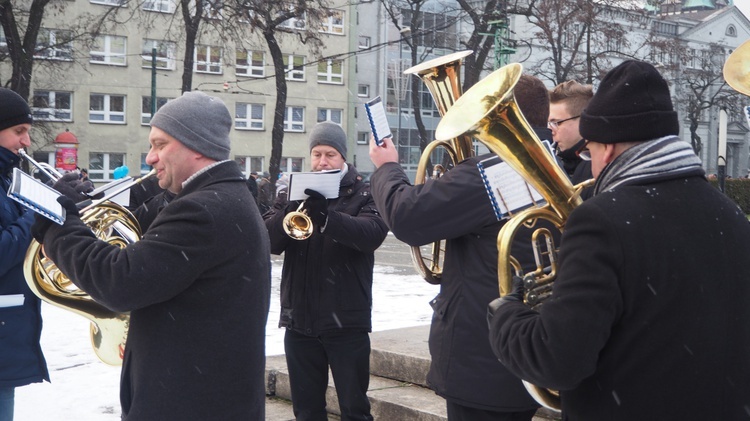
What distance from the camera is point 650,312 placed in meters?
2.07

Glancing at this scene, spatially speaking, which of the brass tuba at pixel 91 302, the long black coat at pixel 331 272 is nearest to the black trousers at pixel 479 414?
the brass tuba at pixel 91 302

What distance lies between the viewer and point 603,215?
2080mm

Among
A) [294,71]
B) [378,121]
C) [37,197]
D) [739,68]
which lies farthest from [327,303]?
[294,71]

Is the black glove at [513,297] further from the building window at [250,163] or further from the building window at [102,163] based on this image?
the building window at [250,163]

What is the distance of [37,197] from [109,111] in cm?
3988

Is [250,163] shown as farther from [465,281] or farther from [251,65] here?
[465,281]

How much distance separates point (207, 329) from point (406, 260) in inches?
527

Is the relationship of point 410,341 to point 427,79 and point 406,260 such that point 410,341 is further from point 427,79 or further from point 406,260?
point 406,260

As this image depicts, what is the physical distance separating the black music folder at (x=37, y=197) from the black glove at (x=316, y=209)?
167 cm

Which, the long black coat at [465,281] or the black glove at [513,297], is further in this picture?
the long black coat at [465,281]

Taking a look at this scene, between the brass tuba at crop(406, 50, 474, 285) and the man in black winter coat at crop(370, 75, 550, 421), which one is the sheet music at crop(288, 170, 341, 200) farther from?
the man in black winter coat at crop(370, 75, 550, 421)

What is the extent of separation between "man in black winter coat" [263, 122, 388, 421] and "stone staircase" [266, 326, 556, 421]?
25.7 inches

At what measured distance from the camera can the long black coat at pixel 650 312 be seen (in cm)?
206

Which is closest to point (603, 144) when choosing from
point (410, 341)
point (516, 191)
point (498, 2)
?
point (516, 191)
